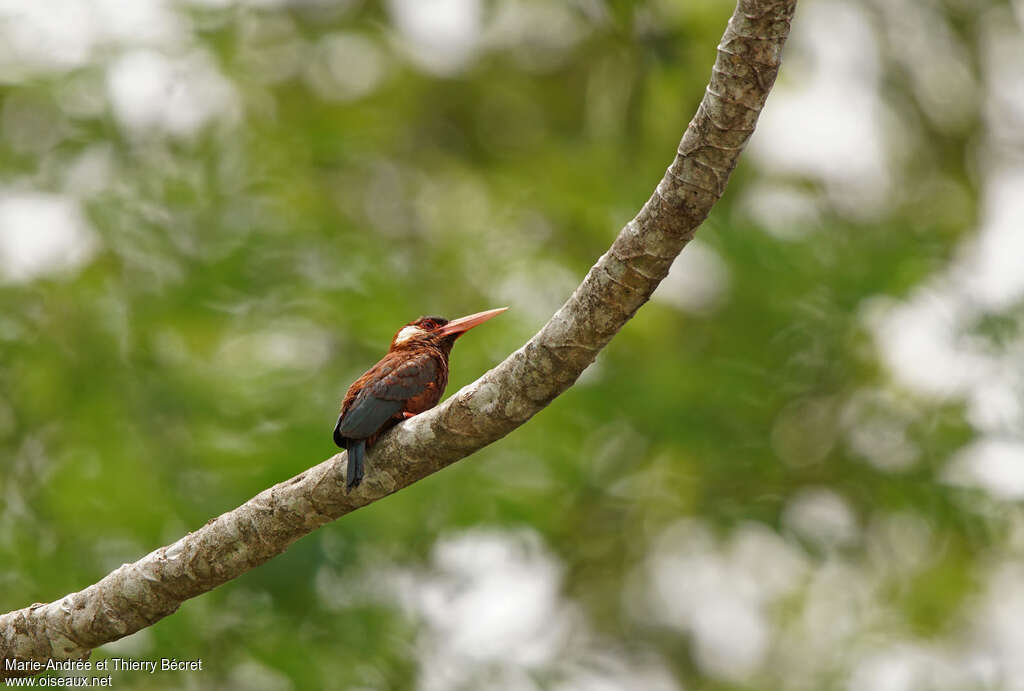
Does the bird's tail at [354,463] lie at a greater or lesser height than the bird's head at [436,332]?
lesser

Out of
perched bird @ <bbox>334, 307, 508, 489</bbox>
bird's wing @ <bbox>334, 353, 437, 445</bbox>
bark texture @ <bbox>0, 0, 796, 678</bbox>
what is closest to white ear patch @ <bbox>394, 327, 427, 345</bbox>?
perched bird @ <bbox>334, 307, 508, 489</bbox>

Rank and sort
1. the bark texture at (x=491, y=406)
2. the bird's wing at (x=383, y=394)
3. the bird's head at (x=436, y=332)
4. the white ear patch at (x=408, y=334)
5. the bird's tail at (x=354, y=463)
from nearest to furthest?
the bark texture at (x=491, y=406)
the bird's tail at (x=354, y=463)
the bird's wing at (x=383, y=394)
the bird's head at (x=436, y=332)
the white ear patch at (x=408, y=334)

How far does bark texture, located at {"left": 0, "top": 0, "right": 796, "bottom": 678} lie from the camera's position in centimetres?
318

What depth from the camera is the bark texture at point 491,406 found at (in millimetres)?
3176

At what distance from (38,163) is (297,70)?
164 inches

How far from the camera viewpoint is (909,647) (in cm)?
1099

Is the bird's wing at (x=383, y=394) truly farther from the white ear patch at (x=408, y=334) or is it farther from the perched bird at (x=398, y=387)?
the white ear patch at (x=408, y=334)

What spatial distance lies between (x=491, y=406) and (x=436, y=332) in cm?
188

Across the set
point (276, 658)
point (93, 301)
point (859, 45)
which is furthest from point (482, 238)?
point (859, 45)

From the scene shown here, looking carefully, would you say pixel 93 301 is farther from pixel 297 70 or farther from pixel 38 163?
pixel 297 70

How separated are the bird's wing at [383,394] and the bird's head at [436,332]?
1.14 feet

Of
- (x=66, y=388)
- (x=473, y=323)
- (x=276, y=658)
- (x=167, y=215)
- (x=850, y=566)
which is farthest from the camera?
(x=850, y=566)

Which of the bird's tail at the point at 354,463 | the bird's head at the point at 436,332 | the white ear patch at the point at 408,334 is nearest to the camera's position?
the bird's tail at the point at 354,463

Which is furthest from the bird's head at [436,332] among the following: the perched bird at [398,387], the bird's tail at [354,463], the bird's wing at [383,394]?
the bird's tail at [354,463]
